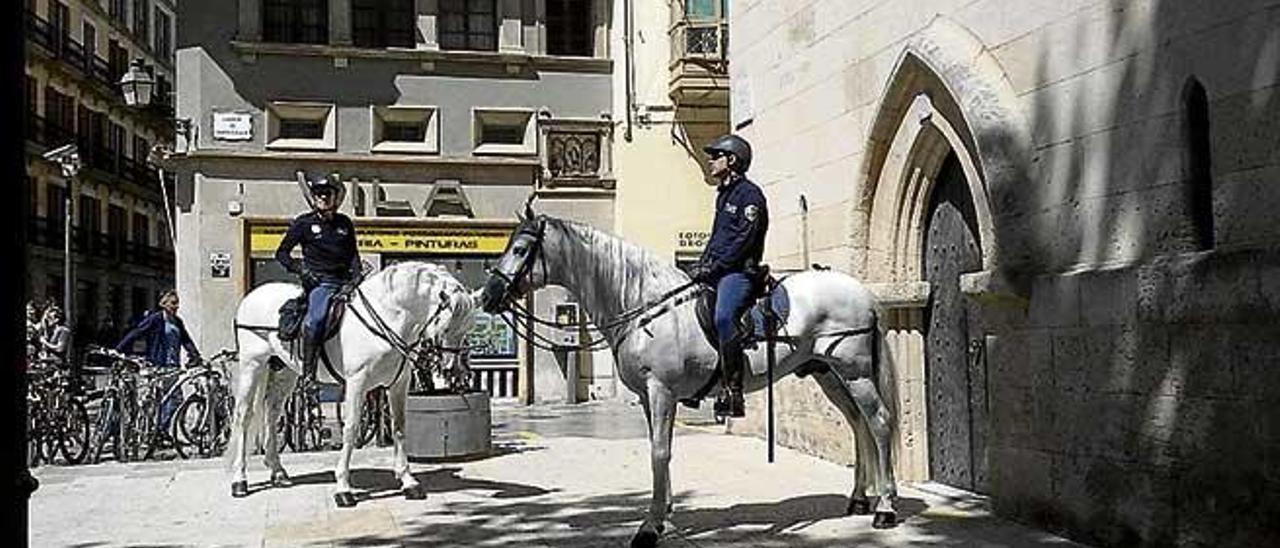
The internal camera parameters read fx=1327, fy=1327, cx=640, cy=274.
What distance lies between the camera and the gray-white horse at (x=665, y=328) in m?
8.60

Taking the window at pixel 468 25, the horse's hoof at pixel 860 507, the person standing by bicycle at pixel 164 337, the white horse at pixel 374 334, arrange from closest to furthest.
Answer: the horse's hoof at pixel 860 507 → the white horse at pixel 374 334 → the person standing by bicycle at pixel 164 337 → the window at pixel 468 25

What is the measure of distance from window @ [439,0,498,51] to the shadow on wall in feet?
59.3

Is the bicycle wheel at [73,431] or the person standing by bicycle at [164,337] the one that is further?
the person standing by bicycle at [164,337]

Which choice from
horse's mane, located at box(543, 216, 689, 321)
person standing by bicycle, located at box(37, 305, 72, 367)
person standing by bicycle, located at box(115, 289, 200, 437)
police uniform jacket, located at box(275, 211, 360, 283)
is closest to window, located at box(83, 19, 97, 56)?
person standing by bicycle, located at box(37, 305, 72, 367)

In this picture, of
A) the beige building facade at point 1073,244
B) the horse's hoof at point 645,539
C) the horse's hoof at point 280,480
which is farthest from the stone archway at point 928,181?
the horse's hoof at point 280,480

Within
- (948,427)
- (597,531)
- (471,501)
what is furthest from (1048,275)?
(471,501)

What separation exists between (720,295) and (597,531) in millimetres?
1847

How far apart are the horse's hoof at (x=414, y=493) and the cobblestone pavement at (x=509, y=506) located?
0.39ft

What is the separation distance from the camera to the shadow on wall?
261 inches

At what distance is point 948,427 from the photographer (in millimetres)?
10680

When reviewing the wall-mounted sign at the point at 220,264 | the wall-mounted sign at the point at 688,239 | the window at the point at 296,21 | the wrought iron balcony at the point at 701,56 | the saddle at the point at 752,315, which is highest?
the window at the point at 296,21

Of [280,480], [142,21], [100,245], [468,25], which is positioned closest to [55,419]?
[280,480]

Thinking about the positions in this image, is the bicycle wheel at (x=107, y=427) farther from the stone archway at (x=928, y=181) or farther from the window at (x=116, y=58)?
the window at (x=116, y=58)

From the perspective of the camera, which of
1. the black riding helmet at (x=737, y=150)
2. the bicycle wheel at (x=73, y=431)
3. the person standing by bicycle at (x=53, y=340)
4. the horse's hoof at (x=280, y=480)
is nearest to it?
the black riding helmet at (x=737, y=150)
